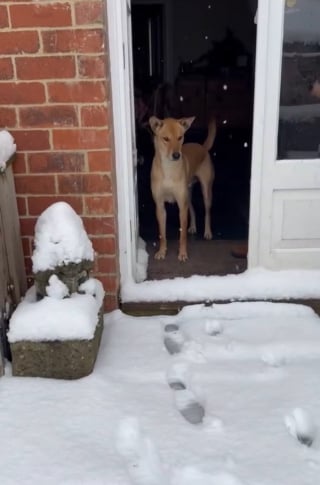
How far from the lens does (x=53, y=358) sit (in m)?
2.42

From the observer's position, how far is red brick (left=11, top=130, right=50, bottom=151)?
2785mm

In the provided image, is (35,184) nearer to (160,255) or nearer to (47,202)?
(47,202)

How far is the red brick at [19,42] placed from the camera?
8.58ft

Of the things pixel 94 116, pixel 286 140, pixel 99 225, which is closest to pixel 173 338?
pixel 99 225

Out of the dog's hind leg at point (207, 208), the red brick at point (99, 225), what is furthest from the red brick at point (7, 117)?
the dog's hind leg at point (207, 208)

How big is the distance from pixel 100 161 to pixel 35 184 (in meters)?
0.38

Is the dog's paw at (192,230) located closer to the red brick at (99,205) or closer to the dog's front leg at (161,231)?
the dog's front leg at (161,231)

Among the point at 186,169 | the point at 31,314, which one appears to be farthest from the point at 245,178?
the point at 31,314

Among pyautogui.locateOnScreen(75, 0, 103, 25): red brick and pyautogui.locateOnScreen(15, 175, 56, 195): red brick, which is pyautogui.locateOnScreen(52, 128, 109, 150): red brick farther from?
pyautogui.locateOnScreen(75, 0, 103, 25): red brick

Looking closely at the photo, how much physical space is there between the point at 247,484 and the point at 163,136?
99.8 inches

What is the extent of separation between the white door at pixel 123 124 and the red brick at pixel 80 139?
22 cm

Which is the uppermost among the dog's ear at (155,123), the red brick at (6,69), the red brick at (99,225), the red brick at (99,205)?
the red brick at (6,69)

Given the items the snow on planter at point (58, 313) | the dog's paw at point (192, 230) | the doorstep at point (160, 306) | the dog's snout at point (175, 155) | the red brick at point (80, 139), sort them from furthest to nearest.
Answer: the dog's paw at point (192, 230), the dog's snout at point (175, 155), the doorstep at point (160, 306), the red brick at point (80, 139), the snow on planter at point (58, 313)

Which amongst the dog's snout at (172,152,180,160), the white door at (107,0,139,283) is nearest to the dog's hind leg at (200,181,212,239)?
the dog's snout at (172,152,180,160)
